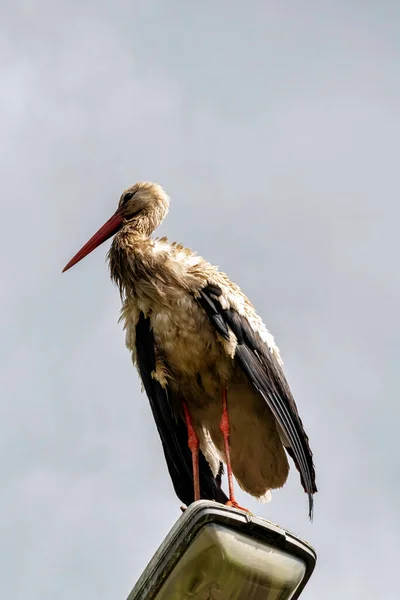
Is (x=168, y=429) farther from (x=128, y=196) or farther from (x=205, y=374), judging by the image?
(x=128, y=196)

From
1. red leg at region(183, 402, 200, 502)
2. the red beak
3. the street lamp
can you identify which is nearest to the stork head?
the red beak

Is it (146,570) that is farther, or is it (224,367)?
(224,367)

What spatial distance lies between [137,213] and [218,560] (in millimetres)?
3904

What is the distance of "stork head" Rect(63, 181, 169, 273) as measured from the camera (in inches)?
304

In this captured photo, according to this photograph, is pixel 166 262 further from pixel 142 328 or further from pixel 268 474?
pixel 268 474

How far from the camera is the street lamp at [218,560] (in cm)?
426

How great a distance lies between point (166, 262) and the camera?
6875 millimetres

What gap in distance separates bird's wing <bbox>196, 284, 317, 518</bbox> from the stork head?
1.17m

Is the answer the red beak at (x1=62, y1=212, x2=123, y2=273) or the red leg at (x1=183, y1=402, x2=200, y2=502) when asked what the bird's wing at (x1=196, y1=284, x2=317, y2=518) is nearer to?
the red leg at (x1=183, y1=402, x2=200, y2=502)

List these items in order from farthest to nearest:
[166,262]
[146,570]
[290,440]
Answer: [166,262] < [290,440] < [146,570]

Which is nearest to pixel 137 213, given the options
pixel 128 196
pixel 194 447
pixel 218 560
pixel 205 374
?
pixel 128 196

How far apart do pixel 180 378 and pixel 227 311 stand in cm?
53

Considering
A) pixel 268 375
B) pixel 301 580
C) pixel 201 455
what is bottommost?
pixel 301 580

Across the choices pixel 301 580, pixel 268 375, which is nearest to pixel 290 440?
pixel 268 375
